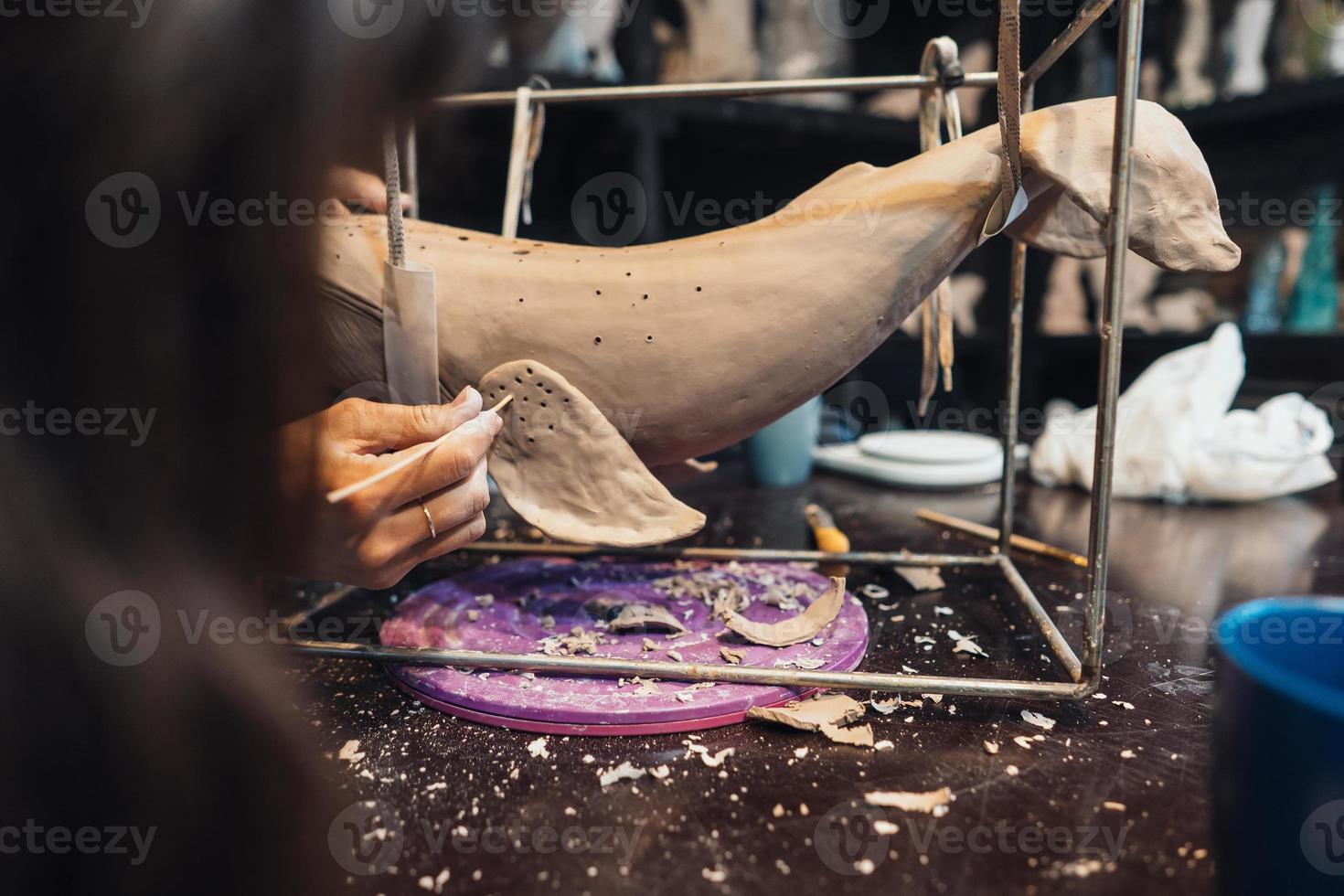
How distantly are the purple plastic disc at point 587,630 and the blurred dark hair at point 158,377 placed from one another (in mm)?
143

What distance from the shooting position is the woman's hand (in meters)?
0.46

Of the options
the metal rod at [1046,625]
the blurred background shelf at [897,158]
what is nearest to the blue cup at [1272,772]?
the metal rod at [1046,625]

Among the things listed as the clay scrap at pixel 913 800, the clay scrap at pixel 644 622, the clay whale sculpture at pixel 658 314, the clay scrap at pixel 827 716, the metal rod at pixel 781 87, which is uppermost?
the metal rod at pixel 781 87

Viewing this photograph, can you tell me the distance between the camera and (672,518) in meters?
0.54

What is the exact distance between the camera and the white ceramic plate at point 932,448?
1.14 m

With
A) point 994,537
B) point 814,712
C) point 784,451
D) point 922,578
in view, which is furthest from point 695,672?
point 784,451

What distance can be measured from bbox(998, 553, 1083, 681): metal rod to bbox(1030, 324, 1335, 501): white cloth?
1.40ft

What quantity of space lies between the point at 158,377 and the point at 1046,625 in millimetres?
572

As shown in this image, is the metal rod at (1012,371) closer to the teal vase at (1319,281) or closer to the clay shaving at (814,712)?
the clay shaving at (814,712)

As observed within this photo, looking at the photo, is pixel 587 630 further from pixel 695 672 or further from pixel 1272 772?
pixel 1272 772

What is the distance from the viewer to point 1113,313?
17.0 inches

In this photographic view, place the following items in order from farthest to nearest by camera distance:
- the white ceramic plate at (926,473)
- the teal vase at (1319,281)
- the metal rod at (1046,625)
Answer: the teal vase at (1319,281) → the white ceramic plate at (926,473) → the metal rod at (1046,625)

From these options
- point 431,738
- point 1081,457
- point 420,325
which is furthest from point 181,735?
point 1081,457

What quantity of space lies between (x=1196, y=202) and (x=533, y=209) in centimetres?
113
